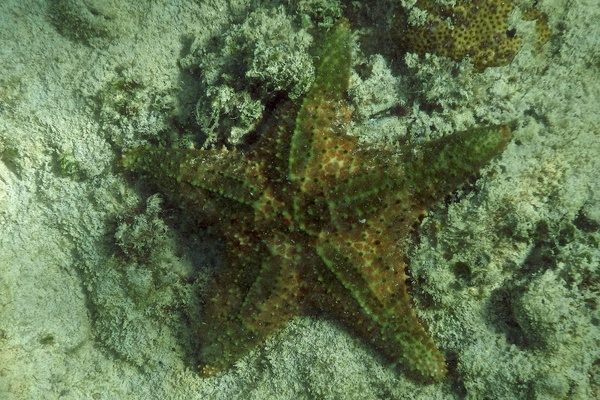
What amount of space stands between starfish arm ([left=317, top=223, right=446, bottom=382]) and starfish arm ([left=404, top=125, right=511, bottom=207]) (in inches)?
25.3

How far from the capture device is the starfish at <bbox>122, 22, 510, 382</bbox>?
430 cm

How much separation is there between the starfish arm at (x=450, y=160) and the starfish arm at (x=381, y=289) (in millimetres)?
643

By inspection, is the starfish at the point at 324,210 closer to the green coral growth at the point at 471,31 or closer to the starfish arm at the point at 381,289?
the starfish arm at the point at 381,289

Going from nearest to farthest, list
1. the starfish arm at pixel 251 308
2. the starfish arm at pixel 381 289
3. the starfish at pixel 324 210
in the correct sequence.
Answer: the starfish at pixel 324 210 → the starfish arm at pixel 381 289 → the starfish arm at pixel 251 308

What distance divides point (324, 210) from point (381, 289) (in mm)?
1033

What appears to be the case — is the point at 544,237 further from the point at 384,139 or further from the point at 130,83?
the point at 130,83

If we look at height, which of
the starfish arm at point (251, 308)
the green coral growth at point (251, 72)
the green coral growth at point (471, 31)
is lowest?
the starfish arm at point (251, 308)

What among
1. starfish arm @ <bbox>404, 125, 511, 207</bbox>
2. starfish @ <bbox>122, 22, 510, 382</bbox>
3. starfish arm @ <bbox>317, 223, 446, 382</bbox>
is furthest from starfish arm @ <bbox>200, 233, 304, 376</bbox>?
starfish arm @ <bbox>404, 125, 511, 207</bbox>

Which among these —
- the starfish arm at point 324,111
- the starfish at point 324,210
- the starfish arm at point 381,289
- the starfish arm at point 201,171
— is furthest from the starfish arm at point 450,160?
the starfish arm at point 201,171

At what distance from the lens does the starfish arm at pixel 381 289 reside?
4.41 meters

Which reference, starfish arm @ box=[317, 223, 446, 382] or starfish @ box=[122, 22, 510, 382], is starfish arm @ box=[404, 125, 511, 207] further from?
starfish arm @ box=[317, 223, 446, 382]

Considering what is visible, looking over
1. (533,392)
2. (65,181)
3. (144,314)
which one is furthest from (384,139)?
(65,181)

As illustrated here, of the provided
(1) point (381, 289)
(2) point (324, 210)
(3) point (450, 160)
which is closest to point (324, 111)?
(2) point (324, 210)

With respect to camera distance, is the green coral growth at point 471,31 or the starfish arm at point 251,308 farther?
the starfish arm at point 251,308
